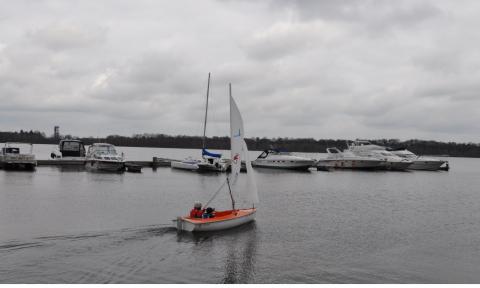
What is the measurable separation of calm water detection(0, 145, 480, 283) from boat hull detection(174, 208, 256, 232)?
479 mm

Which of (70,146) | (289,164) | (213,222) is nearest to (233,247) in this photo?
(213,222)

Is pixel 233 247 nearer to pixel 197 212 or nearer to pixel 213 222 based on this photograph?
pixel 213 222

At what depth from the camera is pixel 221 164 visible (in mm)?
72062

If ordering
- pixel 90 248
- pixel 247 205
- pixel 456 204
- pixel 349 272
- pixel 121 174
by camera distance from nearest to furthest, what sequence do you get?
pixel 349 272 → pixel 90 248 → pixel 247 205 → pixel 456 204 → pixel 121 174

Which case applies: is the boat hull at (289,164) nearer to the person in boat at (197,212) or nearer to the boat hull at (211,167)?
the boat hull at (211,167)

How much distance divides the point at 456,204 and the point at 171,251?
31.7 meters

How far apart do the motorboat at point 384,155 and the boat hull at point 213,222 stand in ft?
225

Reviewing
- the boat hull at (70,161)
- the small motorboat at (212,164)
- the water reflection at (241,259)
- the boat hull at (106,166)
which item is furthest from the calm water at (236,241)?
the boat hull at (70,161)

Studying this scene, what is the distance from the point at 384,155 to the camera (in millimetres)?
96438

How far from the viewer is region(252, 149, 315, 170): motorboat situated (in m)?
82.8

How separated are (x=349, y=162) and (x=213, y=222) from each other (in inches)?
2814

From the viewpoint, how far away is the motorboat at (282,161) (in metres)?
82.8

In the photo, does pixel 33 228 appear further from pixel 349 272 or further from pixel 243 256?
pixel 349 272
